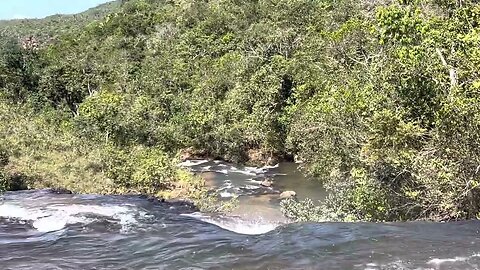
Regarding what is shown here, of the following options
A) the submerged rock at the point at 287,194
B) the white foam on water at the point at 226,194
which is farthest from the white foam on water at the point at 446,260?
the white foam on water at the point at 226,194

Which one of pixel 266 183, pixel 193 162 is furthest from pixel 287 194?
pixel 193 162

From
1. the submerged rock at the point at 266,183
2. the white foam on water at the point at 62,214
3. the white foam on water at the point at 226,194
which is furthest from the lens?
the submerged rock at the point at 266,183

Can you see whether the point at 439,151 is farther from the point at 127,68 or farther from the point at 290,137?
the point at 127,68

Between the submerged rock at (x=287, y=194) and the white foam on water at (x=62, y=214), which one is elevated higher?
the white foam on water at (x=62, y=214)

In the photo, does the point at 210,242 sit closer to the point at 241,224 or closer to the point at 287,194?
the point at 241,224

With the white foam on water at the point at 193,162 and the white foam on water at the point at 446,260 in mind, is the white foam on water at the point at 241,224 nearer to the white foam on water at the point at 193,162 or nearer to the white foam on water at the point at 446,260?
the white foam on water at the point at 446,260

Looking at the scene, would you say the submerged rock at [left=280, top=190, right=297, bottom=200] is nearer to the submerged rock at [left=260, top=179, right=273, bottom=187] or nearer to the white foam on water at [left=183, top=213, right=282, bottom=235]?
the submerged rock at [left=260, top=179, right=273, bottom=187]
